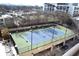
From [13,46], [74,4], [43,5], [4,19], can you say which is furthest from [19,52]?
[74,4]

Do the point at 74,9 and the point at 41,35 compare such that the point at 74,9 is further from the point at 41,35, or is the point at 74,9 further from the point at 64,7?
the point at 41,35

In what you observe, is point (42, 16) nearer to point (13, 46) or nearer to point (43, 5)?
point (43, 5)

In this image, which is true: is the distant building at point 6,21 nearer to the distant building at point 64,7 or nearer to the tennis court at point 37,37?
the tennis court at point 37,37

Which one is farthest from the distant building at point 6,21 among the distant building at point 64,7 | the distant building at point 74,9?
the distant building at point 74,9

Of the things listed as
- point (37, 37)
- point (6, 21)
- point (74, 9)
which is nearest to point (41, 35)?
point (37, 37)

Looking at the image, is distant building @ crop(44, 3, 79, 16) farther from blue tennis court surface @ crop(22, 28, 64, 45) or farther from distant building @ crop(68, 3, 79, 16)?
blue tennis court surface @ crop(22, 28, 64, 45)

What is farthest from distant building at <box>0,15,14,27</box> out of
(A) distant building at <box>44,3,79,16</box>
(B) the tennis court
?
(A) distant building at <box>44,3,79,16</box>
